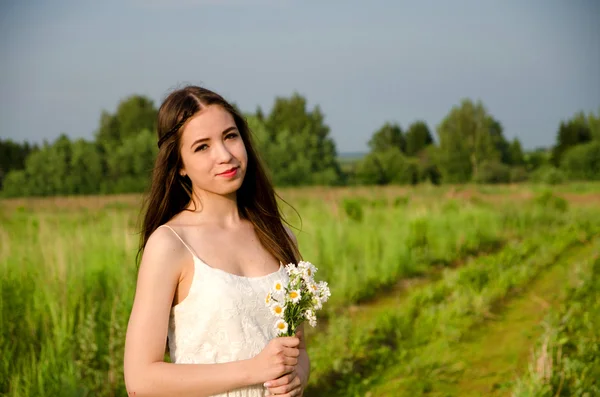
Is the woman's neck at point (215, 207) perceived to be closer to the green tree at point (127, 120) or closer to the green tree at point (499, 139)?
the green tree at point (127, 120)

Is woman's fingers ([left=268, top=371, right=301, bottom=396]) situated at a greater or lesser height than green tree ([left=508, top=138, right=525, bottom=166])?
lesser

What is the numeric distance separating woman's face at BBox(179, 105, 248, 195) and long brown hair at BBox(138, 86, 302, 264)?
0.03 m

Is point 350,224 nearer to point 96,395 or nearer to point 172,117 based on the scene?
point 96,395

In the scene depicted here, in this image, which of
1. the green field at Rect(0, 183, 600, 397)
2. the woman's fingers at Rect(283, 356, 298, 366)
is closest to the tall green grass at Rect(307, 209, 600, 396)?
the green field at Rect(0, 183, 600, 397)

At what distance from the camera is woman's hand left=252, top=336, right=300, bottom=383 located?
1547 mm

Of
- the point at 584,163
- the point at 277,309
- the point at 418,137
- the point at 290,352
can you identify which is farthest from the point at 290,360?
the point at 418,137

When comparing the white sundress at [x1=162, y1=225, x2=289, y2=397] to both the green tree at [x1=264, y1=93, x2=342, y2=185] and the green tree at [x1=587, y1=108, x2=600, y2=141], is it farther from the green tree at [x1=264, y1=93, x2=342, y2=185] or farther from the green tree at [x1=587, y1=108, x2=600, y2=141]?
the green tree at [x1=587, y1=108, x2=600, y2=141]

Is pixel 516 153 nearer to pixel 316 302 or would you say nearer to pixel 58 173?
pixel 58 173

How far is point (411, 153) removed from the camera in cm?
5462

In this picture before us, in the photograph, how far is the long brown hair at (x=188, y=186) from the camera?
1.84m

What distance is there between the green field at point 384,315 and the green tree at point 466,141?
107ft

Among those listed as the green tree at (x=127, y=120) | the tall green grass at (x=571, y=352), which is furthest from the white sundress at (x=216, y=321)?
the green tree at (x=127, y=120)

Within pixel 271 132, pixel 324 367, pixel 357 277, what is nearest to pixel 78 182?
pixel 271 132

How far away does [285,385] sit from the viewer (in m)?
1.60
